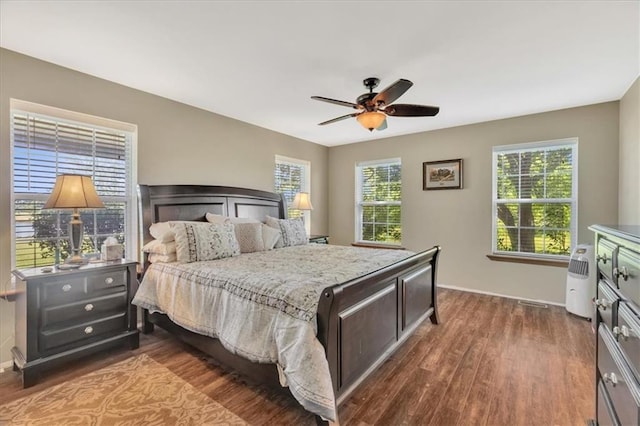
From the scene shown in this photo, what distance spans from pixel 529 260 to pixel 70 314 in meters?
5.06

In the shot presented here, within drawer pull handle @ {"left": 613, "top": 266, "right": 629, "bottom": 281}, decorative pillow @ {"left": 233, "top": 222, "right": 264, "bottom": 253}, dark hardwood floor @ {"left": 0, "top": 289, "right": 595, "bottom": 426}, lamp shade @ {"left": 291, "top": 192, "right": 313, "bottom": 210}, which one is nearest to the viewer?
drawer pull handle @ {"left": 613, "top": 266, "right": 629, "bottom": 281}

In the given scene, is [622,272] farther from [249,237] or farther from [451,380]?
[249,237]

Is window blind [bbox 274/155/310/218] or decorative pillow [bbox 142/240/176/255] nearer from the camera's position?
decorative pillow [bbox 142/240/176/255]

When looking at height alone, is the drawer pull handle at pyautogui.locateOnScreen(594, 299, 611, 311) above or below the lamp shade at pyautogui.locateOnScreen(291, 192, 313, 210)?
below

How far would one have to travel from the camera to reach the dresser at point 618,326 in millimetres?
1001

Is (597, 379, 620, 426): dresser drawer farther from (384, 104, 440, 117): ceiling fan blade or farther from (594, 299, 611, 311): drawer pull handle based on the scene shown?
(384, 104, 440, 117): ceiling fan blade

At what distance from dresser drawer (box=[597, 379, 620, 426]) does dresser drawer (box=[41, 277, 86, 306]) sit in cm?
329

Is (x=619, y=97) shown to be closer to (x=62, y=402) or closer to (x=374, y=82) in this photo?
(x=374, y=82)

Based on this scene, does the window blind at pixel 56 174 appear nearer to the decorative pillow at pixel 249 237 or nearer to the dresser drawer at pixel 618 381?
the decorative pillow at pixel 249 237

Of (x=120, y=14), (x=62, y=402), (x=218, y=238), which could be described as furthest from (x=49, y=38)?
(x=62, y=402)

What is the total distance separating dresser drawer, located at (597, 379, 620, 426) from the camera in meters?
1.20

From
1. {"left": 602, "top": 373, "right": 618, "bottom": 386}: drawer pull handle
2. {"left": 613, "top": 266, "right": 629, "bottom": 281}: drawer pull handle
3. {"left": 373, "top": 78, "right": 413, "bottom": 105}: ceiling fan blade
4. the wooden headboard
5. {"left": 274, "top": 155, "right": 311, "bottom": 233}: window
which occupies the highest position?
→ {"left": 373, "top": 78, "right": 413, "bottom": 105}: ceiling fan blade

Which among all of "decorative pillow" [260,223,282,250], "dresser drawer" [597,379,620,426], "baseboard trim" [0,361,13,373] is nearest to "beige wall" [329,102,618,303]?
"decorative pillow" [260,223,282,250]

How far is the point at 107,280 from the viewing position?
98.7 inches
